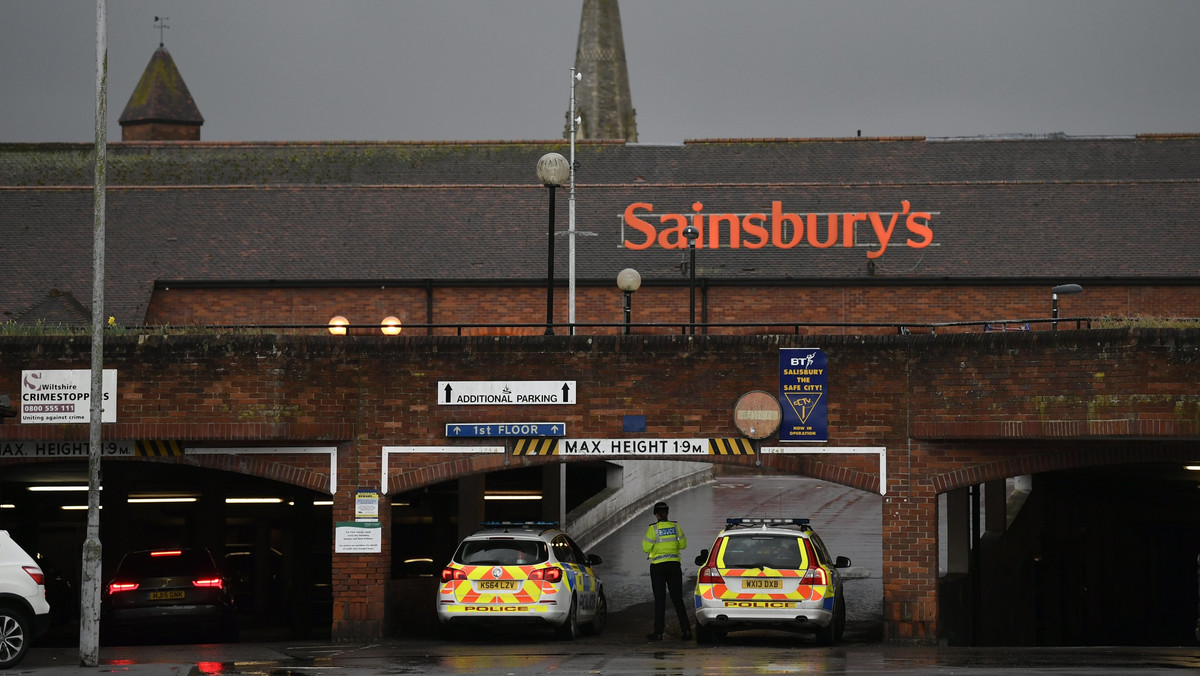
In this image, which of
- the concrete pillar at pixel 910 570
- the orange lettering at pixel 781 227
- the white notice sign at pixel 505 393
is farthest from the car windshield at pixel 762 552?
the orange lettering at pixel 781 227

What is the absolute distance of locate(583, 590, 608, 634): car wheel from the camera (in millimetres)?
20766

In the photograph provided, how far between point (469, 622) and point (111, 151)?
30496 mm

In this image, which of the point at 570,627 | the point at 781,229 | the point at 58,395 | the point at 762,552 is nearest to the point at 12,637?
the point at 58,395

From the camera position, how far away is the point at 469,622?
18.4m

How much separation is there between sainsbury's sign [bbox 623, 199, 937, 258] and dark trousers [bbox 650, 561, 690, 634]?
18.8m

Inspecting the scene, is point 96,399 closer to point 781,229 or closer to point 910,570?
point 910,570

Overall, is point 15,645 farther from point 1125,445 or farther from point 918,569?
point 1125,445

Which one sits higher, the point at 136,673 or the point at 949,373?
the point at 949,373

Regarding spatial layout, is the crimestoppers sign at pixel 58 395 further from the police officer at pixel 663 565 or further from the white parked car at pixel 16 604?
the police officer at pixel 663 565

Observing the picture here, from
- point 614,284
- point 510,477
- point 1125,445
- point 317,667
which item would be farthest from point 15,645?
point 614,284

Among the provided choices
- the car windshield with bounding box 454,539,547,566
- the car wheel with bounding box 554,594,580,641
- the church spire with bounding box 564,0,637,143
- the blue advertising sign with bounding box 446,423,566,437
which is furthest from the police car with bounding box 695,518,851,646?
the church spire with bounding box 564,0,637,143

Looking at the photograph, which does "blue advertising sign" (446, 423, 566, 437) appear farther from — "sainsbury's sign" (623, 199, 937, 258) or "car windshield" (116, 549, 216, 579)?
"sainsbury's sign" (623, 199, 937, 258)

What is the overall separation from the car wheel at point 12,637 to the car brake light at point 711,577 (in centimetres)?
774

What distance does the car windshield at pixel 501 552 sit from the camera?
1833 centimetres
